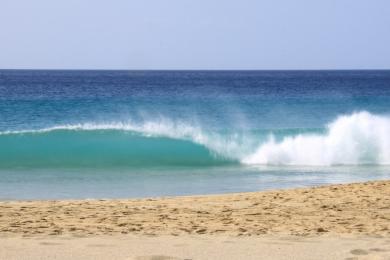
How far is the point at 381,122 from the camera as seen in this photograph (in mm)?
22766

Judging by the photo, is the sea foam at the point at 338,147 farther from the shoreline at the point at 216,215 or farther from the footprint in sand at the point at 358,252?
the footprint in sand at the point at 358,252

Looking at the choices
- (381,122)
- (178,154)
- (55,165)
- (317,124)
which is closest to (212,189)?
(55,165)

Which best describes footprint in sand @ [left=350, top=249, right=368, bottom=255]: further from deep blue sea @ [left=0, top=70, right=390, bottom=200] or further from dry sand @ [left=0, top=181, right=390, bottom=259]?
deep blue sea @ [left=0, top=70, right=390, bottom=200]

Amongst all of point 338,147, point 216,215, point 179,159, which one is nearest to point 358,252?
point 216,215

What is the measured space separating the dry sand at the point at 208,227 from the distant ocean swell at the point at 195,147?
25.6ft

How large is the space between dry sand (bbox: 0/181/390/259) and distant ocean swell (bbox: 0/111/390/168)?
779cm

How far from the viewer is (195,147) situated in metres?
22.2

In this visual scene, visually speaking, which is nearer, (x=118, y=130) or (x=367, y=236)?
(x=367, y=236)

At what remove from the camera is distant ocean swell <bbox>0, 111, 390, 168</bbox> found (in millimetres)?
19172

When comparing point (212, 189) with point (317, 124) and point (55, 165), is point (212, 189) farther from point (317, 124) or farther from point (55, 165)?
point (317, 124)

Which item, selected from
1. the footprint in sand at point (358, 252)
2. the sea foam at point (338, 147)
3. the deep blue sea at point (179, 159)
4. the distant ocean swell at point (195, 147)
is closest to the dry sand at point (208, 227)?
the footprint in sand at point (358, 252)

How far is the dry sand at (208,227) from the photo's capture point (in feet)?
23.9

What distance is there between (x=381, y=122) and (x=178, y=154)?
696cm

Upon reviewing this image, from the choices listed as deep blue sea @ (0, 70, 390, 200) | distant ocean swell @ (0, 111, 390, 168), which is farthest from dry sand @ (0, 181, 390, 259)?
distant ocean swell @ (0, 111, 390, 168)
